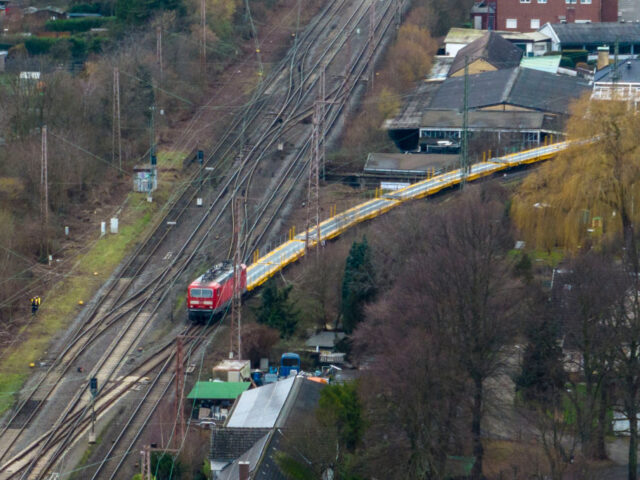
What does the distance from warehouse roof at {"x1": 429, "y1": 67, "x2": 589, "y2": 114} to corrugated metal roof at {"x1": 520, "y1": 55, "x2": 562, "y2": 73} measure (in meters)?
3.49

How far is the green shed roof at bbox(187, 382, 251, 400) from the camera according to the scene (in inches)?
1401

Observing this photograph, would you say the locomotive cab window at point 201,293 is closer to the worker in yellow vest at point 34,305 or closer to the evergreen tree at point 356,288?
the evergreen tree at point 356,288

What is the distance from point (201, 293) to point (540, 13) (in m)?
41.2

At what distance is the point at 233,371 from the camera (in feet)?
121

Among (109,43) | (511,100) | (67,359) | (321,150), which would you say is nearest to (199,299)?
(67,359)

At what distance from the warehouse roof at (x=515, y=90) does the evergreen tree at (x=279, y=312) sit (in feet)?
65.6

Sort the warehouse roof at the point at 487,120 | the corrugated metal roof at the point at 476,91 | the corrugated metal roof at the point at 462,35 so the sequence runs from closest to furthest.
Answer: the warehouse roof at the point at 487,120, the corrugated metal roof at the point at 476,91, the corrugated metal roof at the point at 462,35

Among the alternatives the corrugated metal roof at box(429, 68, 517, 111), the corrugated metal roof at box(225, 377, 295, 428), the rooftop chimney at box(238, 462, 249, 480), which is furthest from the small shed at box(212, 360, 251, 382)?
the corrugated metal roof at box(429, 68, 517, 111)

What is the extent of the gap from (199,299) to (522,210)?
1069 centimetres

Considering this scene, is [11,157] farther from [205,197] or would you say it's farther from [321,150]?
[321,150]

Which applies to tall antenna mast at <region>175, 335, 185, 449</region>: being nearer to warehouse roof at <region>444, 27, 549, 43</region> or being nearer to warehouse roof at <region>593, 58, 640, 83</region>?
warehouse roof at <region>593, 58, 640, 83</region>

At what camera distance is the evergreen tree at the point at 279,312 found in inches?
1580

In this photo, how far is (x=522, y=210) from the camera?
4288cm

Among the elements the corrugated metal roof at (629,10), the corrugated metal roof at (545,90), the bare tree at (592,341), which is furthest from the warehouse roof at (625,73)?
the bare tree at (592,341)
